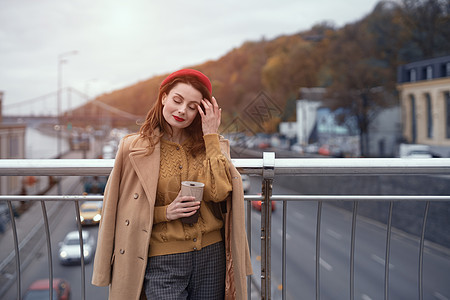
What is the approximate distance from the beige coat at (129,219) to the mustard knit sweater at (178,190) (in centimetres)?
6

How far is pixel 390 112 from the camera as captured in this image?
1540 inches

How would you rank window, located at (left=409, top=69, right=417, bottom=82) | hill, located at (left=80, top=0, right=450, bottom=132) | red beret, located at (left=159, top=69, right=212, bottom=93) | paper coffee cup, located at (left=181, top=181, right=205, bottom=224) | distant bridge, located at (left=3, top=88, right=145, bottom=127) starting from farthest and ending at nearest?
window, located at (left=409, top=69, right=417, bottom=82) → hill, located at (left=80, top=0, right=450, bottom=132) → distant bridge, located at (left=3, top=88, right=145, bottom=127) → red beret, located at (left=159, top=69, right=212, bottom=93) → paper coffee cup, located at (left=181, top=181, right=205, bottom=224)

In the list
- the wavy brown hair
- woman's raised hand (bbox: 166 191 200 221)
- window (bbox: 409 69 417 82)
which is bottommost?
woman's raised hand (bbox: 166 191 200 221)

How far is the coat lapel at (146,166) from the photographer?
5.32 ft

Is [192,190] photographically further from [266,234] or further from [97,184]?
[97,184]

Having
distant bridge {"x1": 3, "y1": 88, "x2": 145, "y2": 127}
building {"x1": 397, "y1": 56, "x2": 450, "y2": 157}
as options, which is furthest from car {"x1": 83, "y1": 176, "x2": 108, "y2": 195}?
building {"x1": 397, "y1": 56, "x2": 450, "y2": 157}

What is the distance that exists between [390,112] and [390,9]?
15903 millimetres

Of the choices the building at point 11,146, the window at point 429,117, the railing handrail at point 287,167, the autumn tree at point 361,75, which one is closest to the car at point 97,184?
the railing handrail at point 287,167

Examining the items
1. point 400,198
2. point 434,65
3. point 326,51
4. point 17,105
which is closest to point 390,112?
point 434,65

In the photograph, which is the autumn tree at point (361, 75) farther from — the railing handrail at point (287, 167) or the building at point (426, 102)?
the railing handrail at point (287, 167)

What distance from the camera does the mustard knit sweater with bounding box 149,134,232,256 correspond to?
1659 millimetres

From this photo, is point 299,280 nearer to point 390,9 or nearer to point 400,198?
point 400,198

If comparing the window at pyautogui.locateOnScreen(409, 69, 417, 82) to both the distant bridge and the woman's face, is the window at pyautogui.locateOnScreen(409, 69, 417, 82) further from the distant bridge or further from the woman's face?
the woman's face

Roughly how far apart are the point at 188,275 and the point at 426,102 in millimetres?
41236
